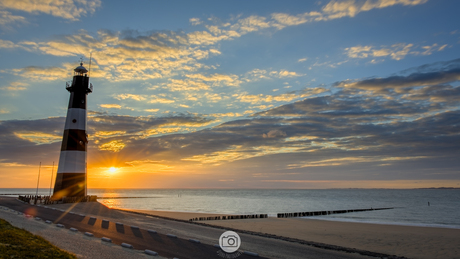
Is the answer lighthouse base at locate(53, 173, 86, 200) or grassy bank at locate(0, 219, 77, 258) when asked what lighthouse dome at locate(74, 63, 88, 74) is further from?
grassy bank at locate(0, 219, 77, 258)

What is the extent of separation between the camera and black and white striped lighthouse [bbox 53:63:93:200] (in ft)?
128

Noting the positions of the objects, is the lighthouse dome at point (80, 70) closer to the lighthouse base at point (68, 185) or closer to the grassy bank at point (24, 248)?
the lighthouse base at point (68, 185)

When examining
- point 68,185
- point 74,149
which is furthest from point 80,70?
point 68,185

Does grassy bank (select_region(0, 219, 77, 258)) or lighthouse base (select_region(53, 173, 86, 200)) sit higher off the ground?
lighthouse base (select_region(53, 173, 86, 200))

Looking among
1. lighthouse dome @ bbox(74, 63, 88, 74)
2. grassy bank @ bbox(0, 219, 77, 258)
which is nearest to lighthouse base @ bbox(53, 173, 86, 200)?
lighthouse dome @ bbox(74, 63, 88, 74)

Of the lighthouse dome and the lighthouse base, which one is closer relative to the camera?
the lighthouse base

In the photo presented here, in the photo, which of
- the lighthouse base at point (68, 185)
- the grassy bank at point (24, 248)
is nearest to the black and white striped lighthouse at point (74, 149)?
the lighthouse base at point (68, 185)

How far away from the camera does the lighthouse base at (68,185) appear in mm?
39188

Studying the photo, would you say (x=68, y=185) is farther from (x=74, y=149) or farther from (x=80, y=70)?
(x=80, y=70)

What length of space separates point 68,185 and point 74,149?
4829 mm

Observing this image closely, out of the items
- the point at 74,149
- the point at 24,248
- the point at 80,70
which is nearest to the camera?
the point at 24,248

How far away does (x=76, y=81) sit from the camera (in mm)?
41250

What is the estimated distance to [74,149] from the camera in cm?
3928

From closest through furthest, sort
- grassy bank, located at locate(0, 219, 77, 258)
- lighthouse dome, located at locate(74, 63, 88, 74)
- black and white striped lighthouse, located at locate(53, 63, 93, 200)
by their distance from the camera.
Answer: grassy bank, located at locate(0, 219, 77, 258), black and white striped lighthouse, located at locate(53, 63, 93, 200), lighthouse dome, located at locate(74, 63, 88, 74)
